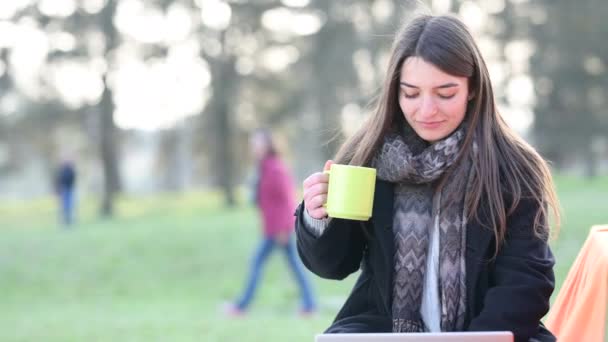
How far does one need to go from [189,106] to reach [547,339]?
80.1 feet

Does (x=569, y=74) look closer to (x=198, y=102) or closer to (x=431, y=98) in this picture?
(x=198, y=102)

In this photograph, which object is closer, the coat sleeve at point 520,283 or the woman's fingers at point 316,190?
the coat sleeve at point 520,283

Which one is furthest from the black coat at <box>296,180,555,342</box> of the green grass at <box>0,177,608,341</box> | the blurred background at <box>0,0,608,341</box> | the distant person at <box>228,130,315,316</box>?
the blurred background at <box>0,0,608,341</box>

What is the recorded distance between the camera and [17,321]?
9.62 m

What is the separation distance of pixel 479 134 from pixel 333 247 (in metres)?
0.59

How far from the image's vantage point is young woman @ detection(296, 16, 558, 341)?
8.22 ft

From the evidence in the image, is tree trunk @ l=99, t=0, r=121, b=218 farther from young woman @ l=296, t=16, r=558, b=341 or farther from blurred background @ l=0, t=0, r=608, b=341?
young woman @ l=296, t=16, r=558, b=341

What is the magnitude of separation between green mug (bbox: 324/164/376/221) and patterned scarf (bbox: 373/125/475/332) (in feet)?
0.55

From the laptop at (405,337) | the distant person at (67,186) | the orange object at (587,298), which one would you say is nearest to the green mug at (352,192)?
the laptop at (405,337)

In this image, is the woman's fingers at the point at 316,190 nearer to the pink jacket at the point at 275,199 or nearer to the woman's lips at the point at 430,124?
the woman's lips at the point at 430,124

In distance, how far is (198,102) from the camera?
26.6m

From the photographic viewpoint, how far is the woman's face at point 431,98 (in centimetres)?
254

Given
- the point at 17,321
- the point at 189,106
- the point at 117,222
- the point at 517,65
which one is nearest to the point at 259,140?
the point at 17,321

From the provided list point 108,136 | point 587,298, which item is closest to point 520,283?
point 587,298
